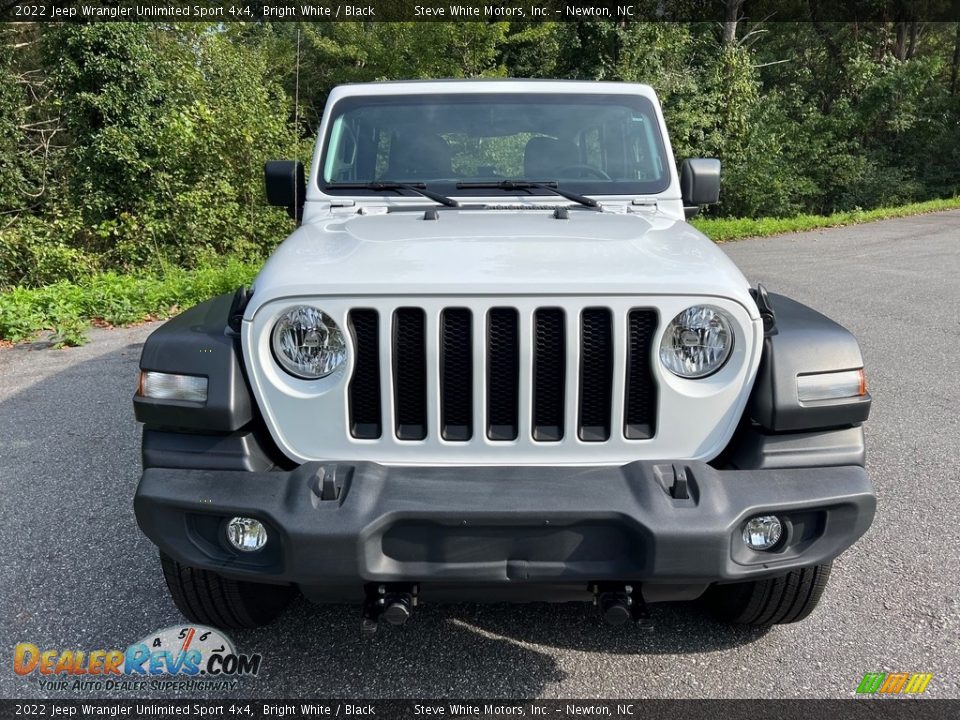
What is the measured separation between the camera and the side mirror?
3629 mm

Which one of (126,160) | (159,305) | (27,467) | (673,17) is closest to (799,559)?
(27,467)

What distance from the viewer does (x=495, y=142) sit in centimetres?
359

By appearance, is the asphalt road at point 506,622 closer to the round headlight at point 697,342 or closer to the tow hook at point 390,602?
the tow hook at point 390,602

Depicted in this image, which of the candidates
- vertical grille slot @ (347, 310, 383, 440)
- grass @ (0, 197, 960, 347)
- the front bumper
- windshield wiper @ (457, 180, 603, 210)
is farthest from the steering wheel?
grass @ (0, 197, 960, 347)

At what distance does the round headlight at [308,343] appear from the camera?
2211 mm

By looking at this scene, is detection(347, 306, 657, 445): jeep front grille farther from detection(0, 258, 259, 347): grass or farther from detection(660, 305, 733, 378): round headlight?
detection(0, 258, 259, 347): grass

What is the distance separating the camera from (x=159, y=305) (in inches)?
342

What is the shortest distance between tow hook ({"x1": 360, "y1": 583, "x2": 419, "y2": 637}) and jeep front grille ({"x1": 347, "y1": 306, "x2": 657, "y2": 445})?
425 millimetres

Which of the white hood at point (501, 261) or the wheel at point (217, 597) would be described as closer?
the white hood at point (501, 261)

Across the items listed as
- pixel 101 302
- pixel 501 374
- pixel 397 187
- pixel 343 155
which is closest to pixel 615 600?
pixel 501 374

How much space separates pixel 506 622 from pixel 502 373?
1.12 m

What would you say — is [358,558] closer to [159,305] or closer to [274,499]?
[274,499]

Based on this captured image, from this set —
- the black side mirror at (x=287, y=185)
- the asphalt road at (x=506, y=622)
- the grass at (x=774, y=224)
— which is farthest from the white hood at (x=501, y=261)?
the grass at (x=774, y=224)

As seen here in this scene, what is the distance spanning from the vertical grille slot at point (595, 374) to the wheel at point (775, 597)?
2.64 feet
